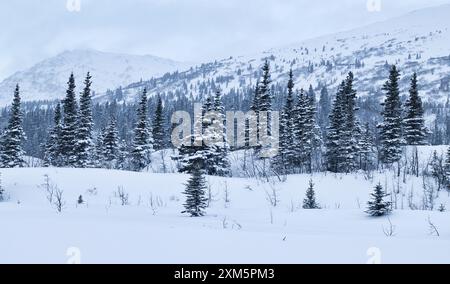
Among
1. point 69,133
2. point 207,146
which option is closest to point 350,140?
A: point 207,146

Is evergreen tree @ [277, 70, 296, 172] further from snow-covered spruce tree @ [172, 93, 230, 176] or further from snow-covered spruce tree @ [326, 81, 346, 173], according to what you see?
snow-covered spruce tree @ [172, 93, 230, 176]

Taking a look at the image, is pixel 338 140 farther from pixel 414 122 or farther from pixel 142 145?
pixel 142 145

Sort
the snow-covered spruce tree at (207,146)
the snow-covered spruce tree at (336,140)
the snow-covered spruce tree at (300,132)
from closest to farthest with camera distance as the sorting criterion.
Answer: the snow-covered spruce tree at (207,146) → the snow-covered spruce tree at (336,140) → the snow-covered spruce tree at (300,132)

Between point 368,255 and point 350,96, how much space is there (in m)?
40.6

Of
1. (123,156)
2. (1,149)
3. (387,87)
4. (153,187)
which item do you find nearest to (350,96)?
(387,87)

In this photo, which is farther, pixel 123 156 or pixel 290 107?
pixel 123 156

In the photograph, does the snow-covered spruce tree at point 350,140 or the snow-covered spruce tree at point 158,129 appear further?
the snow-covered spruce tree at point 158,129

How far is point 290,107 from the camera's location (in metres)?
48.2

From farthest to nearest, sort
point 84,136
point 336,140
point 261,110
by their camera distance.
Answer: point 261,110 < point 84,136 < point 336,140

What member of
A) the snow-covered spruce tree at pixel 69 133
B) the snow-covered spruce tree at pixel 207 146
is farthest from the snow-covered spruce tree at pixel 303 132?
the snow-covered spruce tree at pixel 69 133

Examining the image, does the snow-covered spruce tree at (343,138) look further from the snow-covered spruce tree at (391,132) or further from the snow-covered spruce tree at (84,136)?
the snow-covered spruce tree at (84,136)

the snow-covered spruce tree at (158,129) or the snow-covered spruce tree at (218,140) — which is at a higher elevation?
the snow-covered spruce tree at (158,129)

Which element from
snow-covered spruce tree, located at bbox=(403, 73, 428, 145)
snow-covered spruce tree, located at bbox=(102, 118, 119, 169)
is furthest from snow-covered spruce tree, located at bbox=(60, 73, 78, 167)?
snow-covered spruce tree, located at bbox=(403, 73, 428, 145)
